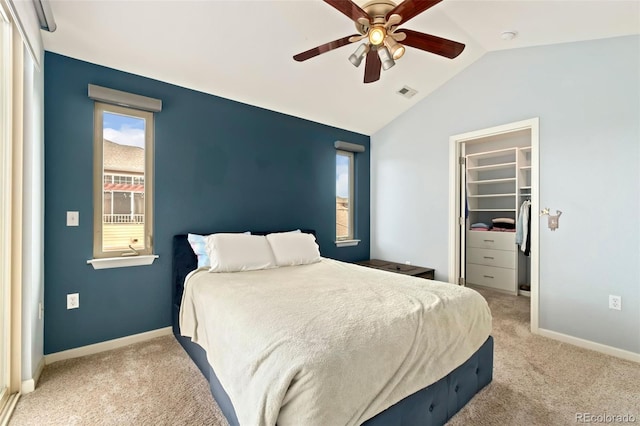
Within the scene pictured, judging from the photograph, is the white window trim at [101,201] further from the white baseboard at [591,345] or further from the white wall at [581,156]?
the white baseboard at [591,345]

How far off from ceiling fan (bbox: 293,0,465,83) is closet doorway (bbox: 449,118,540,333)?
1.71 m

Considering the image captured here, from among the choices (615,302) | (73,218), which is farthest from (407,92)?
(73,218)

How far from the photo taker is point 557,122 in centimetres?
283

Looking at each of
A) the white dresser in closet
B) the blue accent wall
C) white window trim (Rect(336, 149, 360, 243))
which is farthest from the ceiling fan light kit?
the white dresser in closet

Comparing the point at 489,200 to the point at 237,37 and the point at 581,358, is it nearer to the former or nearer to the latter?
the point at 581,358

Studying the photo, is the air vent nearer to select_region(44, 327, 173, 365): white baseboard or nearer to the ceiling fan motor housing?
the ceiling fan motor housing

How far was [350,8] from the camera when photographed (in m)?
1.71

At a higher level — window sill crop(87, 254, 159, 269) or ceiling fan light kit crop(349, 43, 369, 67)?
ceiling fan light kit crop(349, 43, 369, 67)

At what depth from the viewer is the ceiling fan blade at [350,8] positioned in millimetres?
1648

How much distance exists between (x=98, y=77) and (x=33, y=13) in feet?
2.04

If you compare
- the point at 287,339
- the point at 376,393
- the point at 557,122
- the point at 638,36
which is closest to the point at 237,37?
the point at 287,339

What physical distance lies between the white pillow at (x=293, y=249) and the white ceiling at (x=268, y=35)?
5.15ft

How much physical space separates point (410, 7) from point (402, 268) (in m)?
2.95

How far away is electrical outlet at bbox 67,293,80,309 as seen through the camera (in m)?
2.43
